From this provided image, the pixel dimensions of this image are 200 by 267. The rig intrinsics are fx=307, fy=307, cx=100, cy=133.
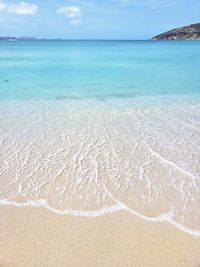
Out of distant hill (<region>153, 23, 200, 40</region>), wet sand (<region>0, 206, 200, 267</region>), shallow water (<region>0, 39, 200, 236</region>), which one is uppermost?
wet sand (<region>0, 206, 200, 267</region>)

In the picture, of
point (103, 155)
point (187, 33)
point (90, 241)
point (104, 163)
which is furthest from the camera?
point (187, 33)

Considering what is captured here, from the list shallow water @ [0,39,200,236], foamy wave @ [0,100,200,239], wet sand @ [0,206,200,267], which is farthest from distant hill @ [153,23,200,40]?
wet sand @ [0,206,200,267]

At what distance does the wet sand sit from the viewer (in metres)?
3.22

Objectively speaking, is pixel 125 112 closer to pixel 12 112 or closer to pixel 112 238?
pixel 12 112

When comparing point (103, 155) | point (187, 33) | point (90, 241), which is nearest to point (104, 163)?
point (103, 155)

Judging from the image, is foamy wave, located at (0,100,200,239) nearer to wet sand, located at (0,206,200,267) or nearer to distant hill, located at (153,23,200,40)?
wet sand, located at (0,206,200,267)

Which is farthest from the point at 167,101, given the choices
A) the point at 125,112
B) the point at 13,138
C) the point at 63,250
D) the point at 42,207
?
the point at 63,250

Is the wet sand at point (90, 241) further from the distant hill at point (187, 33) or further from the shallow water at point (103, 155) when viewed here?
the distant hill at point (187, 33)

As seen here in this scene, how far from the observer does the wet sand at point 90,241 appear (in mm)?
3223

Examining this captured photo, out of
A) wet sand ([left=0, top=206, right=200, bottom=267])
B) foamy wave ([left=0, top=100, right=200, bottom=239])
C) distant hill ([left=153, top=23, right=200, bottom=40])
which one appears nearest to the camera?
wet sand ([left=0, top=206, right=200, bottom=267])

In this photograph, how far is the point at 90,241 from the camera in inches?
139

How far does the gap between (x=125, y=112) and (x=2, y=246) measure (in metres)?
6.48

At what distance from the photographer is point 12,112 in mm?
9203

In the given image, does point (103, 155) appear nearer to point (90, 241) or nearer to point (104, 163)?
point (104, 163)
